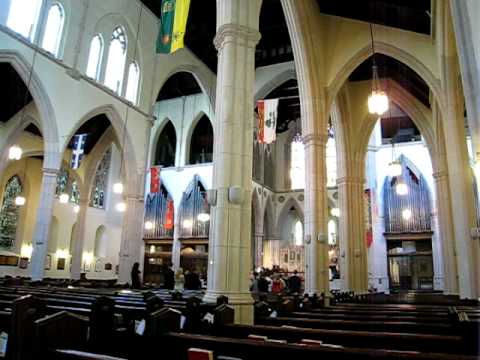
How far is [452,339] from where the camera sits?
9.61 ft

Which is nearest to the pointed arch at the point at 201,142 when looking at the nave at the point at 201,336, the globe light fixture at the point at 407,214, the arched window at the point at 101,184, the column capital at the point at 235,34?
the arched window at the point at 101,184

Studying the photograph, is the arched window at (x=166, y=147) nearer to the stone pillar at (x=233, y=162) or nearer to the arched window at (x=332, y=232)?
the arched window at (x=332, y=232)

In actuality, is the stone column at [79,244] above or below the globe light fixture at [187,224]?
below

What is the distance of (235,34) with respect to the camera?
22.9 ft

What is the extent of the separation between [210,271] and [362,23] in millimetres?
11062

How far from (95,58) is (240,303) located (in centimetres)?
1229

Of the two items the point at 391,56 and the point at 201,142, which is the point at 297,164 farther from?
the point at 391,56

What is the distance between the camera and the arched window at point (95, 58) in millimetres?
14484

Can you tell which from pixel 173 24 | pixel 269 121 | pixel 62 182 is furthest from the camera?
pixel 62 182

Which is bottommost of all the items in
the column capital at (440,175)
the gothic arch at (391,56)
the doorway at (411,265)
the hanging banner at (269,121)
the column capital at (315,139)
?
the doorway at (411,265)

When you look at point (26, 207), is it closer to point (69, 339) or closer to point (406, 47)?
point (406, 47)

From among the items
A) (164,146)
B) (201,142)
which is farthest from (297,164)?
(164,146)

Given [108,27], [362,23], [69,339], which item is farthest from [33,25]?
[69,339]

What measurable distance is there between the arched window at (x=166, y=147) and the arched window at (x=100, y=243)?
230 inches
